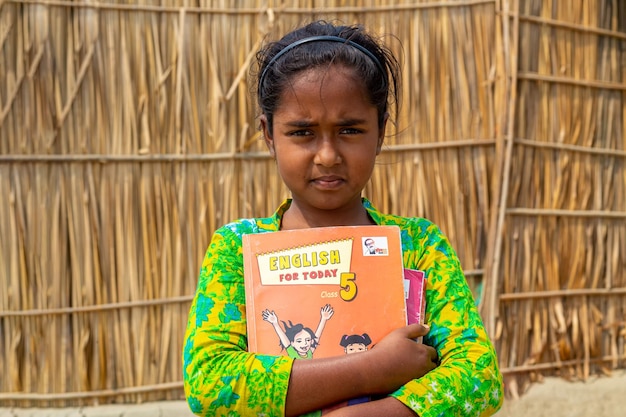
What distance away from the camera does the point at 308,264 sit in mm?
1613

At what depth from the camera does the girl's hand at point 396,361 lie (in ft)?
5.01

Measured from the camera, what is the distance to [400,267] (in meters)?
1.63

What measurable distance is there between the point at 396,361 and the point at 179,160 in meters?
2.19

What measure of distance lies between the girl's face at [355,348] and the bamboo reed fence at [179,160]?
201 centimetres

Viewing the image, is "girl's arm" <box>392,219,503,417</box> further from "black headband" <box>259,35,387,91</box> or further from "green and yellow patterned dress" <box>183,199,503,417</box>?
"black headband" <box>259,35,387,91</box>

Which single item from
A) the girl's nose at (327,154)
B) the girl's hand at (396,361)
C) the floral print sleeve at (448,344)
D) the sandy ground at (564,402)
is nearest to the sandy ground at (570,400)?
the sandy ground at (564,402)

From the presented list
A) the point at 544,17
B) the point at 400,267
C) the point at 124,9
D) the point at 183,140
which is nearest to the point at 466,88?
the point at 544,17

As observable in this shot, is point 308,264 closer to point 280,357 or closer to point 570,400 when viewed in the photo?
point 280,357

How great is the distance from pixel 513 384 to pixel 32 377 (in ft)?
7.23

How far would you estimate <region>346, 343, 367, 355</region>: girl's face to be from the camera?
1.59 m

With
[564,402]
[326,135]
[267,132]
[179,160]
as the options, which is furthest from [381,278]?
[564,402]

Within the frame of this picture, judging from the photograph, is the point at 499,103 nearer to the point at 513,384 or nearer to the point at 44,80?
the point at 513,384

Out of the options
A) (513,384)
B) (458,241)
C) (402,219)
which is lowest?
(513,384)

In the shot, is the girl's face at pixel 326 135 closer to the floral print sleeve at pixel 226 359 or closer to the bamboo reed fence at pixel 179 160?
the floral print sleeve at pixel 226 359
